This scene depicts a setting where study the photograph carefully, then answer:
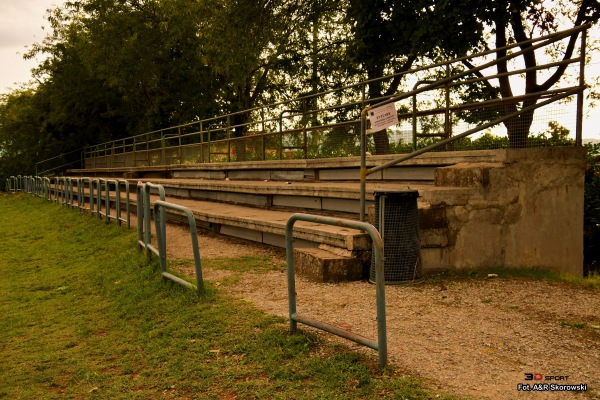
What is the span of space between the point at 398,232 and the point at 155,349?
259 cm

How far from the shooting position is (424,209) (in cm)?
649

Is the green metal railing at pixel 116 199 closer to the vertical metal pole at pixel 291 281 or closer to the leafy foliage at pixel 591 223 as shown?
the vertical metal pole at pixel 291 281

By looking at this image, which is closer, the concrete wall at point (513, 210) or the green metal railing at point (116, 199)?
the concrete wall at point (513, 210)

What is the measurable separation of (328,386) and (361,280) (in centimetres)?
268

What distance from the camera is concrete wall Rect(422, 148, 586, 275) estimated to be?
669 centimetres

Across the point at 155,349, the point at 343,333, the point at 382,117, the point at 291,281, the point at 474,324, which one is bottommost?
the point at 155,349

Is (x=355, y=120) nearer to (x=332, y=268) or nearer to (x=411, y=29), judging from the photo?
(x=411, y=29)

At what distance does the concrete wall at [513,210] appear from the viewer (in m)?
6.69

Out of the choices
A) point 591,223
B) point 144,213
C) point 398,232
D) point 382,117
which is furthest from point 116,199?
point 591,223

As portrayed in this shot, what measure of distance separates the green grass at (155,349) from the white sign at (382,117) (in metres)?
2.23

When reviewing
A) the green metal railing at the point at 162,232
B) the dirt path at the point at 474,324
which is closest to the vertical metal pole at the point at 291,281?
the dirt path at the point at 474,324

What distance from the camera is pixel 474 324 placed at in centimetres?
468

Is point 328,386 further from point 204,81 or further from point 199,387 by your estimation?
point 204,81

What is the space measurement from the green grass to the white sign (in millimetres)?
2226
